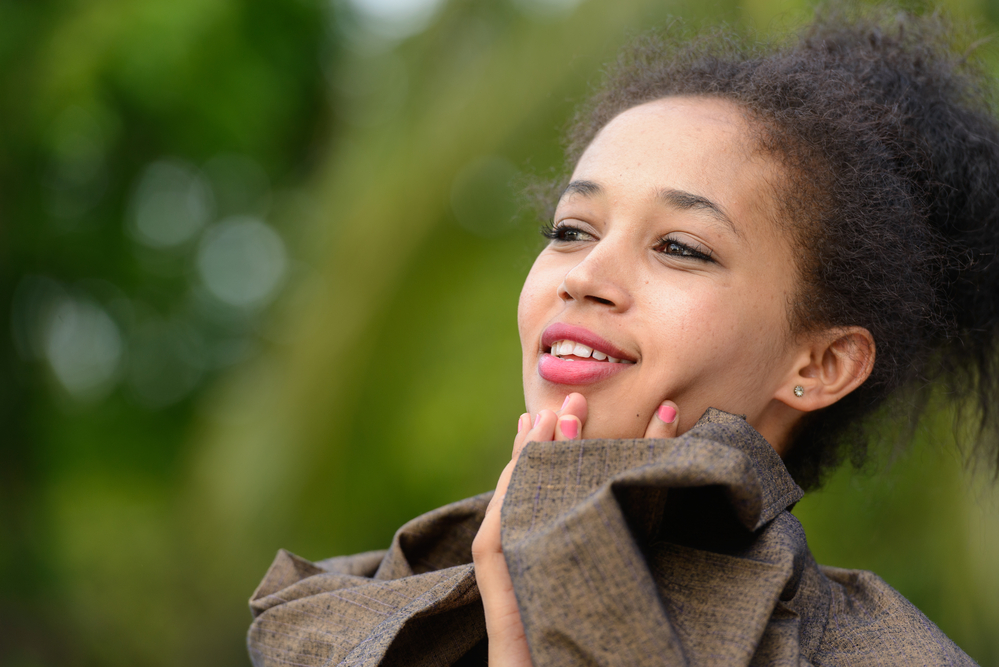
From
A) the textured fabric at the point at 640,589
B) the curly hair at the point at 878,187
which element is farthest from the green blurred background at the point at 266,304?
the textured fabric at the point at 640,589

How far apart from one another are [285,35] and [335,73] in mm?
483

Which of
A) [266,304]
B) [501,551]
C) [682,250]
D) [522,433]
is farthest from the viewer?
[266,304]

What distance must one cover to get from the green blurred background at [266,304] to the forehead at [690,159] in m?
0.93

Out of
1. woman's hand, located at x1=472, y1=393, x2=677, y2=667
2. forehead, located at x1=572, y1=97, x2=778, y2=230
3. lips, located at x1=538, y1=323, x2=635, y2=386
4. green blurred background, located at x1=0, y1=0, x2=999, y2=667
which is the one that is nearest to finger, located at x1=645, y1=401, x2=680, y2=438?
woman's hand, located at x1=472, y1=393, x2=677, y2=667

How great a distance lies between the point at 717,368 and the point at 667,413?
163 millimetres

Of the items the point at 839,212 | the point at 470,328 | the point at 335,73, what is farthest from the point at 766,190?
the point at 335,73

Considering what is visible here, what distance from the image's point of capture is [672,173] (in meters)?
1.91

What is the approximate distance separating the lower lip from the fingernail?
0.37ft

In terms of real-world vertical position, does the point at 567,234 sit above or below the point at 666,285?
above

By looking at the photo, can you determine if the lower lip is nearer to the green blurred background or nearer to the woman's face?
the woman's face

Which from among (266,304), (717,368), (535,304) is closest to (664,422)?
(717,368)

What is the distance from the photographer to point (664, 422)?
1.79 m

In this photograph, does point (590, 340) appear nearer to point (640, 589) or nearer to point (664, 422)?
point (664, 422)

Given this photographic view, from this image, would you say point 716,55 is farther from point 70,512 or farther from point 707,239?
point 70,512
